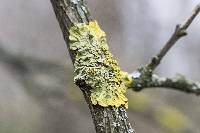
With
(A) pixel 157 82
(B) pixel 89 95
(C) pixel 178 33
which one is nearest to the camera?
(B) pixel 89 95

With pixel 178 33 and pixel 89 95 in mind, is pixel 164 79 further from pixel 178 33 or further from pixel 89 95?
pixel 89 95

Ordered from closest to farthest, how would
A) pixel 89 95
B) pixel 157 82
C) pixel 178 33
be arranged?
pixel 89 95 < pixel 178 33 < pixel 157 82

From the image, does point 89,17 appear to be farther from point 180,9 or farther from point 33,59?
point 180,9

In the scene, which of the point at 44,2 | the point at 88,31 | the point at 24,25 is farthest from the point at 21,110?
the point at 88,31

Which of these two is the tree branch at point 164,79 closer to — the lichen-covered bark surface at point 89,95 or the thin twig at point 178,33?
the thin twig at point 178,33

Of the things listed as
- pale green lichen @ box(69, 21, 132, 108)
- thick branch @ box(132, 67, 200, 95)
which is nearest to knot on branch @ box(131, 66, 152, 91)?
thick branch @ box(132, 67, 200, 95)

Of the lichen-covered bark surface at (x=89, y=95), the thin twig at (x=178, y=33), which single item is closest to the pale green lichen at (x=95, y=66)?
the lichen-covered bark surface at (x=89, y=95)

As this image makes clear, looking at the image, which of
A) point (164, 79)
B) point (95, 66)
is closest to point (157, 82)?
point (164, 79)
